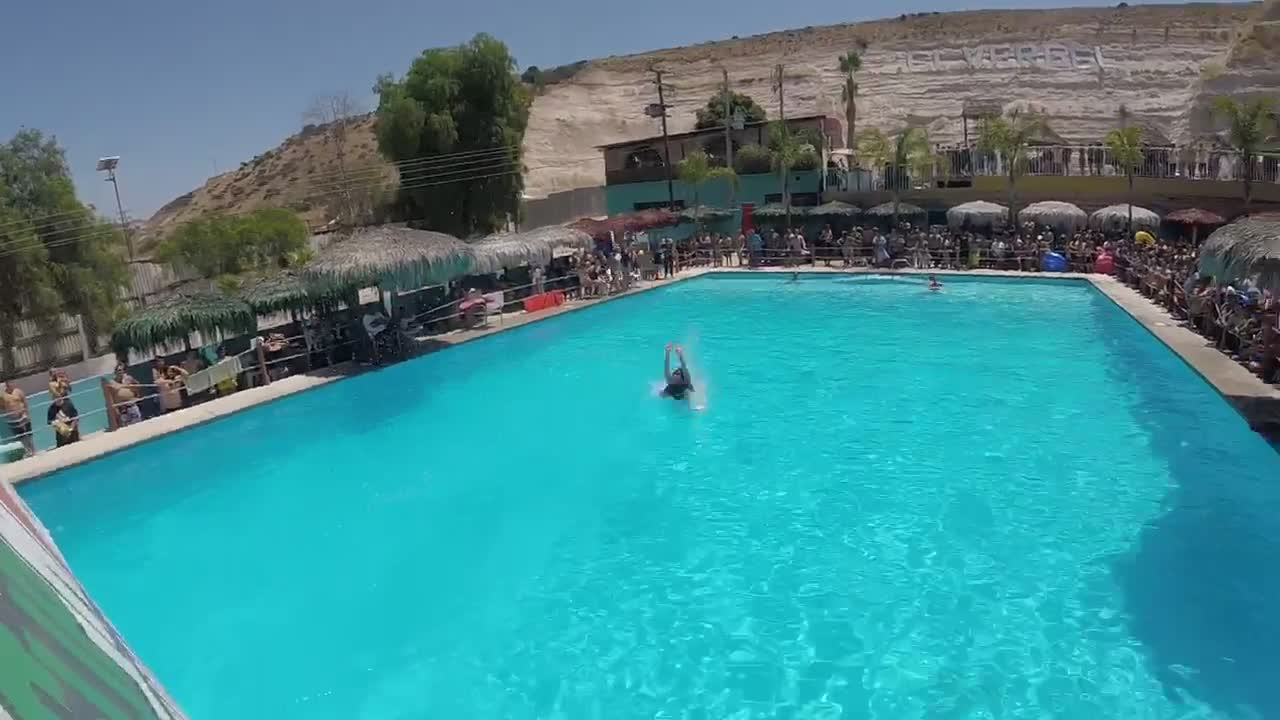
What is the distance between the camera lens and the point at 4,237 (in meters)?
19.9

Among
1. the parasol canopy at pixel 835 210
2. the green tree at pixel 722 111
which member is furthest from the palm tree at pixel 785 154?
the green tree at pixel 722 111

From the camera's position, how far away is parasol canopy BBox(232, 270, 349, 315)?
55.9 feet

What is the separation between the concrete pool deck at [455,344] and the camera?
12258 mm

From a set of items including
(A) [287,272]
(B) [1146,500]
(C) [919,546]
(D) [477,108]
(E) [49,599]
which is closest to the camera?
(E) [49,599]

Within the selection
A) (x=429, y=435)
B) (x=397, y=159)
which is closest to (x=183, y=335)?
(x=429, y=435)

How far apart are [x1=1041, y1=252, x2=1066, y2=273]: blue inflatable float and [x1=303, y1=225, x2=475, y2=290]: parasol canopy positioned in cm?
1611

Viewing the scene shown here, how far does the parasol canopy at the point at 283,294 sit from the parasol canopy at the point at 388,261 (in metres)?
0.31

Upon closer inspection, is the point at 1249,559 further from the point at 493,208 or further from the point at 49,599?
the point at 493,208

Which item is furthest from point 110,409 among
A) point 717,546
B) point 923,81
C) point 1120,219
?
point 923,81

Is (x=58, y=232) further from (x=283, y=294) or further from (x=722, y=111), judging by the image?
(x=722, y=111)

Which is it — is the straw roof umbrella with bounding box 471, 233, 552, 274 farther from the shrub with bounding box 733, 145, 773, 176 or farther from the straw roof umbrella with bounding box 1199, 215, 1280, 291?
the shrub with bounding box 733, 145, 773, 176

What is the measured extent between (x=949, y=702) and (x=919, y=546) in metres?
2.56

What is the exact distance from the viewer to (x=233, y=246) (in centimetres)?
3106

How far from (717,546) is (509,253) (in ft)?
46.6
